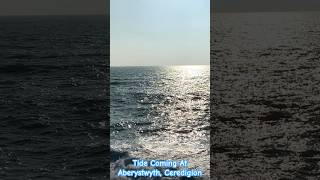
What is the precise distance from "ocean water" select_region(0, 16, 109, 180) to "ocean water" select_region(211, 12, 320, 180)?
27.1 ft

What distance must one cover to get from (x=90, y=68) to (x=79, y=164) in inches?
1253

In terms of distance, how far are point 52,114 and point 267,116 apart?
17817mm

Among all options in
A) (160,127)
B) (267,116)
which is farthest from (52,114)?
(267,116)

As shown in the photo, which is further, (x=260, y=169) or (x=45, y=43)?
(x=45, y=43)

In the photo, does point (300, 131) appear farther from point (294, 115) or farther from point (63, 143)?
point (63, 143)

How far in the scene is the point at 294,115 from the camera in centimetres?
3722

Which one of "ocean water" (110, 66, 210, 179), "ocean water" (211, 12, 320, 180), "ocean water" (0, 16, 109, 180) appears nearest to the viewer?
"ocean water" (110, 66, 210, 179)

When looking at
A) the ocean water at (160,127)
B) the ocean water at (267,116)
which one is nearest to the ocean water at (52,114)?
the ocean water at (160,127)

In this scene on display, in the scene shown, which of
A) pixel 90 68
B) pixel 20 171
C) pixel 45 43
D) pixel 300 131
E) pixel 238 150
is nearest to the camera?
pixel 20 171

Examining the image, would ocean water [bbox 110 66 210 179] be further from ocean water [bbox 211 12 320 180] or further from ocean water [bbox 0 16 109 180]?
ocean water [bbox 0 16 109 180]

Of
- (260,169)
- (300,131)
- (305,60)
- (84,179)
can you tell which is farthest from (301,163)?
(305,60)

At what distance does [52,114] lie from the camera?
40406 mm

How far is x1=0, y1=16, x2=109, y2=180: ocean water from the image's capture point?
29422 millimetres

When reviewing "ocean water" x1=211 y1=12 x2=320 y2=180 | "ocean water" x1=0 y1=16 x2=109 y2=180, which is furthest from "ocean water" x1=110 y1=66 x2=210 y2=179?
"ocean water" x1=0 y1=16 x2=109 y2=180
